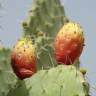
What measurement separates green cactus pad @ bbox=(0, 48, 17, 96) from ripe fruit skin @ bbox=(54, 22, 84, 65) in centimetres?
24

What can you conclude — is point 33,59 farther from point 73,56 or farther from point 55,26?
point 55,26

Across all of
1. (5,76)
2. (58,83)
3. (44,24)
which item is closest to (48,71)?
(58,83)

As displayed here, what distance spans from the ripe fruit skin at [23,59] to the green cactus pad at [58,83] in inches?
3.4

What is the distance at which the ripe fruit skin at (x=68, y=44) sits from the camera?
2653 millimetres

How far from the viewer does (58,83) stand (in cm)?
249

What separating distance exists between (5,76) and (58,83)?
304mm

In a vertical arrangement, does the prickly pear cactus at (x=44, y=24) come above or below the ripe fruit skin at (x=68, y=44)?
below

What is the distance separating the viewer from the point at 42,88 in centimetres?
254

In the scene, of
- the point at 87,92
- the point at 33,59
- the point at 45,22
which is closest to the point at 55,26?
the point at 45,22

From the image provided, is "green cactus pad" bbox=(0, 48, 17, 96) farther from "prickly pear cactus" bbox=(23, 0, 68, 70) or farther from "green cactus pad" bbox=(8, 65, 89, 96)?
"prickly pear cactus" bbox=(23, 0, 68, 70)

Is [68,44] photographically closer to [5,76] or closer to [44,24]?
[5,76]

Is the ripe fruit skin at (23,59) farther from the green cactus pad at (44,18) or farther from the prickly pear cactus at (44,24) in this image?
the green cactus pad at (44,18)

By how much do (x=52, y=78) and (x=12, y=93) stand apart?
239 mm

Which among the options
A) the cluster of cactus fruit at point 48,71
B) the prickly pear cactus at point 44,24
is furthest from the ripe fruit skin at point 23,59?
the prickly pear cactus at point 44,24
